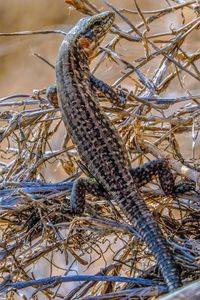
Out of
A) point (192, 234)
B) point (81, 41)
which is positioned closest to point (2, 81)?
point (81, 41)

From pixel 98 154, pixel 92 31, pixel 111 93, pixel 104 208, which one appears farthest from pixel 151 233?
pixel 92 31

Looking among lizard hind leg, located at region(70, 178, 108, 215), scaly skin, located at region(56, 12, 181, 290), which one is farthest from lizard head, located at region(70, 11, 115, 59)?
lizard hind leg, located at region(70, 178, 108, 215)

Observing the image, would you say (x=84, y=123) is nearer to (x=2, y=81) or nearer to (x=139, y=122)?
(x=139, y=122)

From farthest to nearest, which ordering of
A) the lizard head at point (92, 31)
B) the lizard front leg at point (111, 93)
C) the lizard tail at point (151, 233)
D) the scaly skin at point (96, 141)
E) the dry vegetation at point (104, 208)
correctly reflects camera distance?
the lizard head at point (92, 31), the lizard front leg at point (111, 93), the scaly skin at point (96, 141), the dry vegetation at point (104, 208), the lizard tail at point (151, 233)

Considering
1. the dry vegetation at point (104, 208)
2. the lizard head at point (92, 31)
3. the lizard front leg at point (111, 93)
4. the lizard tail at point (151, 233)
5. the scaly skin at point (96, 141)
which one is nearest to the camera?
the lizard tail at point (151, 233)

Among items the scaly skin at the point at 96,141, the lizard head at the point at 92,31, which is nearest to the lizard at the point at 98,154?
the scaly skin at the point at 96,141

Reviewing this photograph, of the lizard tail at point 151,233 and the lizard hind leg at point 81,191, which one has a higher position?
the lizard hind leg at point 81,191

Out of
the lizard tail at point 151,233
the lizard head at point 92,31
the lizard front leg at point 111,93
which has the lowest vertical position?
the lizard tail at point 151,233

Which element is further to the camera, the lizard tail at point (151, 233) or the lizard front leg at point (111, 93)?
the lizard front leg at point (111, 93)

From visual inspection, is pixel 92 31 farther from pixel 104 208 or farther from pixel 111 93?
pixel 104 208

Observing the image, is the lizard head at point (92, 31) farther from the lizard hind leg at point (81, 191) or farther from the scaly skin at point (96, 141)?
the lizard hind leg at point (81, 191)
